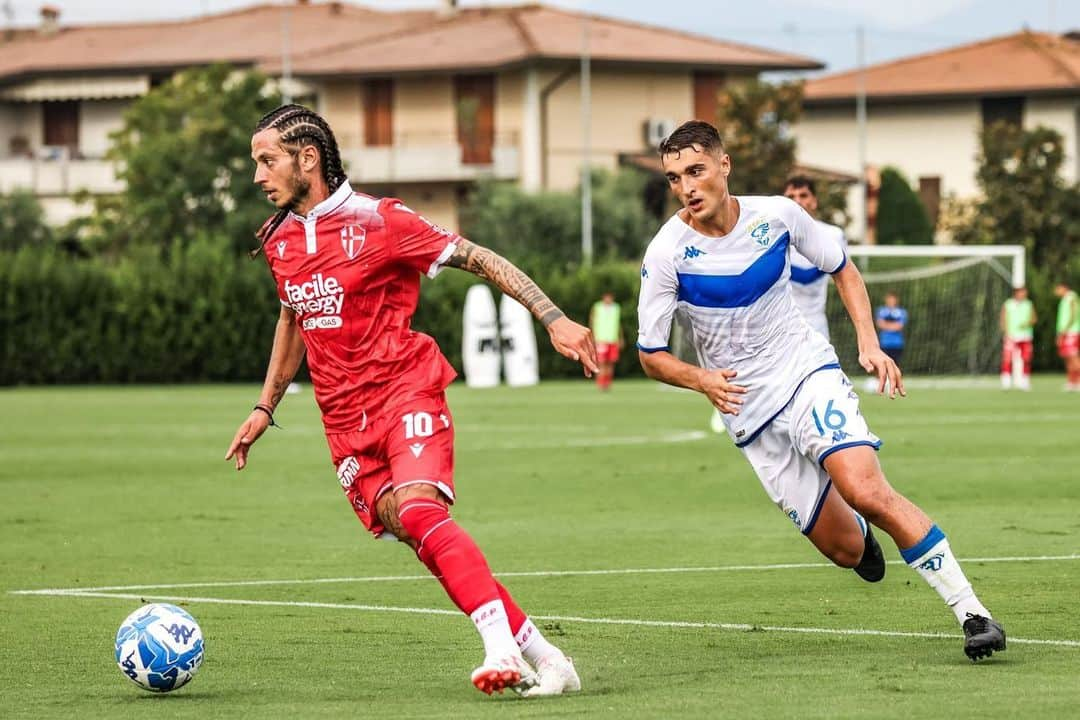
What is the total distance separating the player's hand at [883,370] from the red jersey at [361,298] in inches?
75.3

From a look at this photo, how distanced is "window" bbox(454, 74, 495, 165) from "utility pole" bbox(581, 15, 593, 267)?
327 cm

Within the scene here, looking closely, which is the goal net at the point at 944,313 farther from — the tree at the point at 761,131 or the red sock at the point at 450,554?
the red sock at the point at 450,554

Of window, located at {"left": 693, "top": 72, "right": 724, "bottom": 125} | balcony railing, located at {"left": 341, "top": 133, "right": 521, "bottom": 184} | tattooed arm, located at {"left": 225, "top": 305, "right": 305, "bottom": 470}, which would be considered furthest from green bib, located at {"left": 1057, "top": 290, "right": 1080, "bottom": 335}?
tattooed arm, located at {"left": 225, "top": 305, "right": 305, "bottom": 470}

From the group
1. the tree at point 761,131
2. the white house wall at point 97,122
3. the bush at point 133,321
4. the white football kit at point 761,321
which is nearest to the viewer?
the white football kit at point 761,321

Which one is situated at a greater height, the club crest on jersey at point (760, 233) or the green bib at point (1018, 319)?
the club crest on jersey at point (760, 233)

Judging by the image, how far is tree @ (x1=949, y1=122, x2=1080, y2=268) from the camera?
57.4 metres

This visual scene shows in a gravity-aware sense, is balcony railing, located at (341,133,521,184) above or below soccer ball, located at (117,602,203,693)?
above

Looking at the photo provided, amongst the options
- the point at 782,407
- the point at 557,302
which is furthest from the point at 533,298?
the point at 557,302

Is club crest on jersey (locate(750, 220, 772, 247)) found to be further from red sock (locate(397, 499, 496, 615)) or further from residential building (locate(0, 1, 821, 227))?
residential building (locate(0, 1, 821, 227))

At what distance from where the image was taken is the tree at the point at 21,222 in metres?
68.1

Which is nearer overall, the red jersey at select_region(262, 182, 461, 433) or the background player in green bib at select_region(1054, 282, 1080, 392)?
→ the red jersey at select_region(262, 182, 461, 433)

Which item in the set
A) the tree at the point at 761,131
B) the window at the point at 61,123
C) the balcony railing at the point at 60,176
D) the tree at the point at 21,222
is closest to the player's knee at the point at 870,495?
the tree at the point at 761,131

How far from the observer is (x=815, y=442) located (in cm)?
894

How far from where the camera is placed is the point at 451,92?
67812mm
